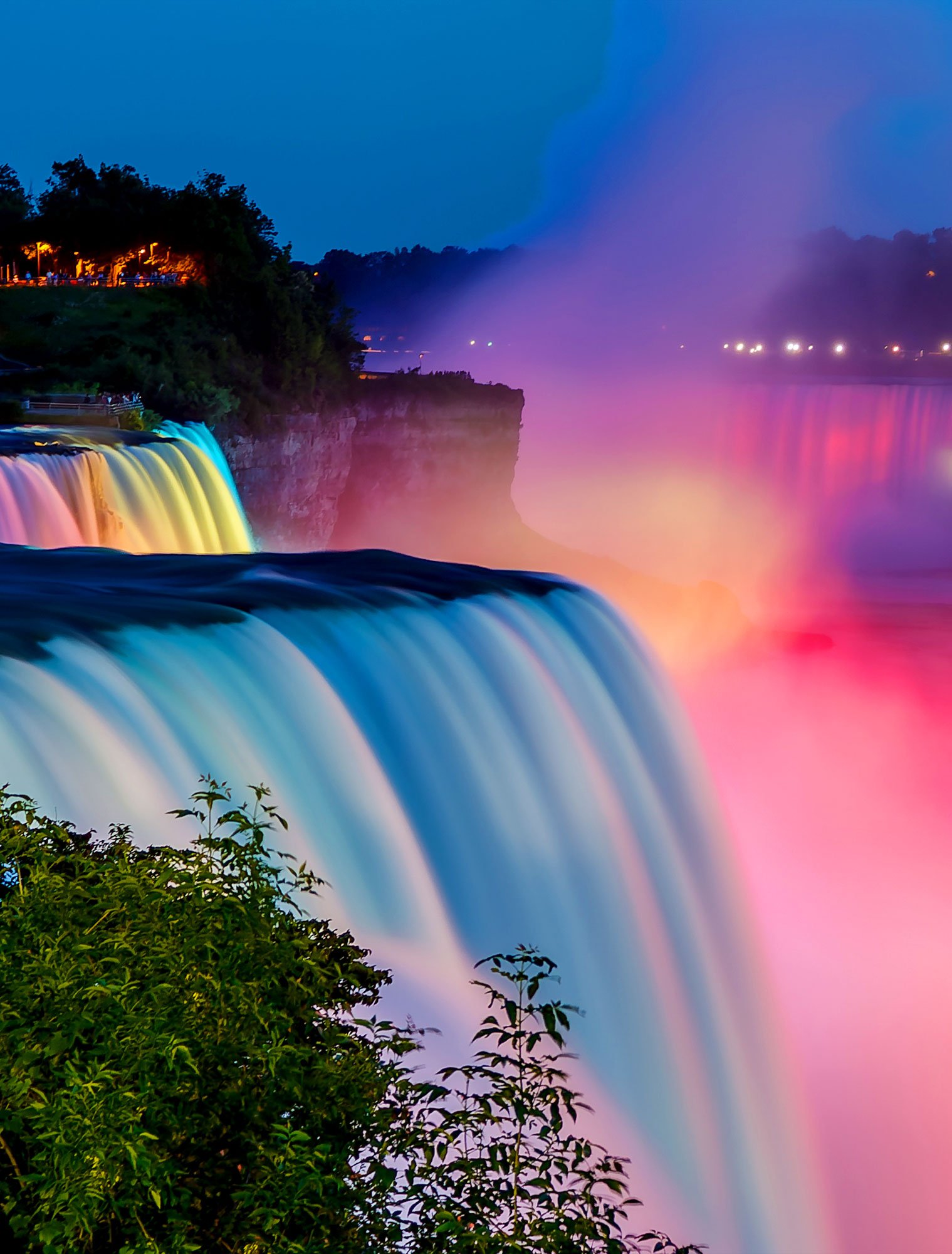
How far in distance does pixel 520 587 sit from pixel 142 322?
122 feet

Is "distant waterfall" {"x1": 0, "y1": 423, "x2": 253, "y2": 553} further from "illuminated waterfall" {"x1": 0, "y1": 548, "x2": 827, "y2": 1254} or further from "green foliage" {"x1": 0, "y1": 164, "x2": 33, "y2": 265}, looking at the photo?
"green foliage" {"x1": 0, "y1": 164, "x2": 33, "y2": 265}

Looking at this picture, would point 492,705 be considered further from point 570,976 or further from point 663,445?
point 663,445

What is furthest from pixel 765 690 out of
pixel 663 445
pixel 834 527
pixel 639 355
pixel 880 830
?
pixel 639 355

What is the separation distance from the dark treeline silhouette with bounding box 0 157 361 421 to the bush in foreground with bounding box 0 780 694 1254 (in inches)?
1435

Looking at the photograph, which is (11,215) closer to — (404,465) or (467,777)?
(404,465)

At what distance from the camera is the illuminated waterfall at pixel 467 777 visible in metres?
10.6

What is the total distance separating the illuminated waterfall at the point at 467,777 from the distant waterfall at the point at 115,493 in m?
5.57

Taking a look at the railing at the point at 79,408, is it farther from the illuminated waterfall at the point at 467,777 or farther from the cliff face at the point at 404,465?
the illuminated waterfall at the point at 467,777

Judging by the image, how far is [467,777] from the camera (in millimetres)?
12719

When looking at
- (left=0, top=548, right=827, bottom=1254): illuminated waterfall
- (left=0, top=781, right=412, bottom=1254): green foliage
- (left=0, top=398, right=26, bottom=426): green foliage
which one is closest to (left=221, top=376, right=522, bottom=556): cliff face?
(left=0, top=398, right=26, bottom=426): green foliage

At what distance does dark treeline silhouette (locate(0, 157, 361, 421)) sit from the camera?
44.5 metres

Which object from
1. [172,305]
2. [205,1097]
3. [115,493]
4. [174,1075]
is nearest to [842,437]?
[172,305]

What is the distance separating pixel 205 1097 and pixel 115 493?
20035 millimetres

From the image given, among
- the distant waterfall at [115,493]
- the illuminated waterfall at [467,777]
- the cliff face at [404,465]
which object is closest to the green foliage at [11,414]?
the distant waterfall at [115,493]
